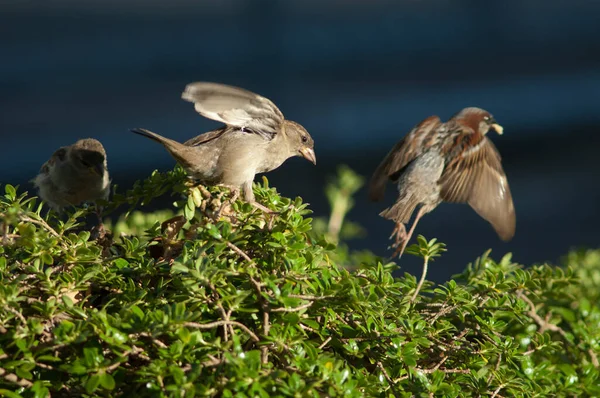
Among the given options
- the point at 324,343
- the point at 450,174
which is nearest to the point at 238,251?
the point at 324,343

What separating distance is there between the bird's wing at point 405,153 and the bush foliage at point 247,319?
1.29 m

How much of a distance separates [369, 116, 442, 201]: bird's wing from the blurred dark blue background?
1.93m

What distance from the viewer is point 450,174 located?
3.55 meters

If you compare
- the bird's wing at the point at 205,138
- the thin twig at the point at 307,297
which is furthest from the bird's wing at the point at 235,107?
the thin twig at the point at 307,297

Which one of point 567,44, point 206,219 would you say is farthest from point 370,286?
point 567,44

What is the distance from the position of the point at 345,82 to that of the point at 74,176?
298cm

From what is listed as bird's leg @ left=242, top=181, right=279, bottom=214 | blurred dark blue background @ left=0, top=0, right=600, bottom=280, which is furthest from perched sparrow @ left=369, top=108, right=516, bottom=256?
blurred dark blue background @ left=0, top=0, right=600, bottom=280

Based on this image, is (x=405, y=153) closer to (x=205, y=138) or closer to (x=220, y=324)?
(x=205, y=138)

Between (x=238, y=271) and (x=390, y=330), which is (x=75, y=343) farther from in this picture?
(x=390, y=330)

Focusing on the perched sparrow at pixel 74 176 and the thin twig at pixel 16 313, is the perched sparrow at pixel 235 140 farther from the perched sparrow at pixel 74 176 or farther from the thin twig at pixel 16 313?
the perched sparrow at pixel 74 176

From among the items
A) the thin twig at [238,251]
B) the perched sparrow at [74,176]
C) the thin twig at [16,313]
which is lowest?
the perched sparrow at [74,176]

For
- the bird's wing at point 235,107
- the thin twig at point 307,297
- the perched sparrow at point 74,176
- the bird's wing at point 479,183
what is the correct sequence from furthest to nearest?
the perched sparrow at point 74,176 < the bird's wing at point 479,183 < the bird's wing at point 235,107 < the thin twig at point 307,297

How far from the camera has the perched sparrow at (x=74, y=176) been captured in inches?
166

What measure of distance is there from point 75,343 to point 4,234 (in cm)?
31
